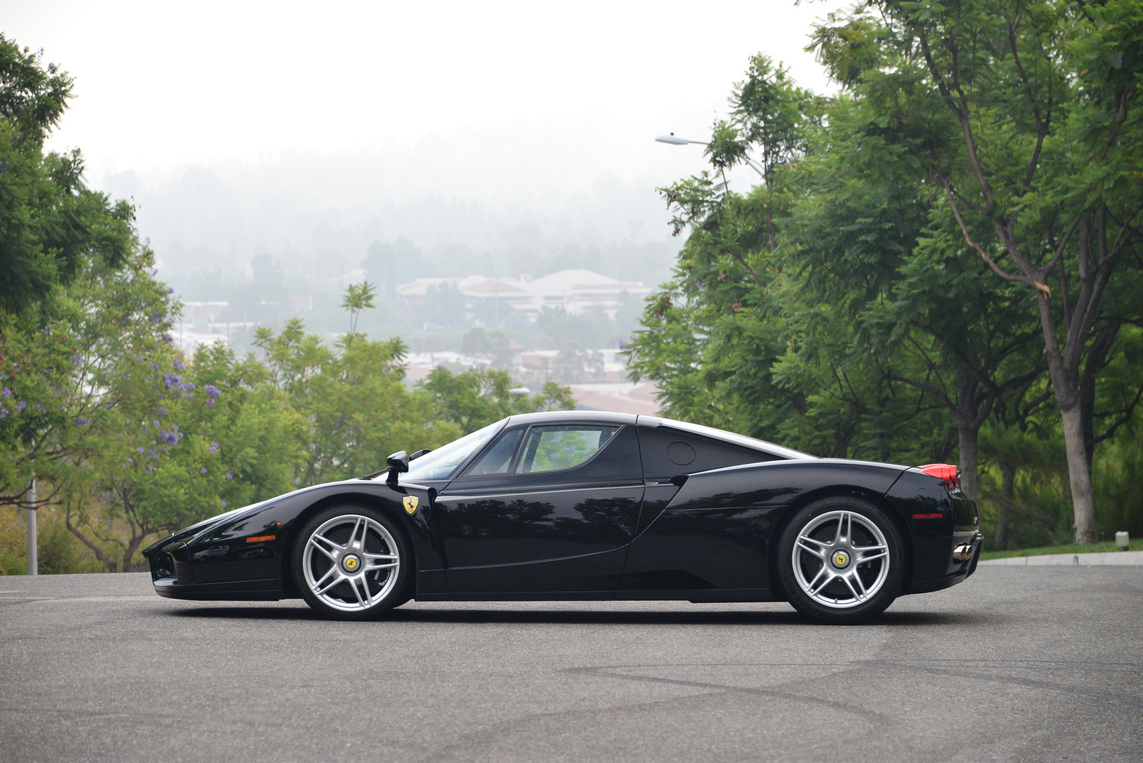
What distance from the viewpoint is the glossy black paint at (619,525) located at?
6.50 m

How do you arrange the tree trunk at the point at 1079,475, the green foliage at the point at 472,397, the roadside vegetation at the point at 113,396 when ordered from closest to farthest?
the tree trunk at the point at 1079,475 < the roadside vegetation at the point at 113,396 < the green foliage at the point at 472,397

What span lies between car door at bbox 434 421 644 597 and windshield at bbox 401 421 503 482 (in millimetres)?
122

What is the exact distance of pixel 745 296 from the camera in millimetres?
26859

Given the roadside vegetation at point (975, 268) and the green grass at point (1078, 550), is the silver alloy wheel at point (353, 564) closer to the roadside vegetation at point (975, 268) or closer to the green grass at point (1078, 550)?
the green grass at point (1078, 550)

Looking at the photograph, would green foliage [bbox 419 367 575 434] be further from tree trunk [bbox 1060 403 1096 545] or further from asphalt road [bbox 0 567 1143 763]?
asphalt road [bbox 0 567 1143 763]

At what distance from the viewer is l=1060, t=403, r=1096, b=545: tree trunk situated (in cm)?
1808

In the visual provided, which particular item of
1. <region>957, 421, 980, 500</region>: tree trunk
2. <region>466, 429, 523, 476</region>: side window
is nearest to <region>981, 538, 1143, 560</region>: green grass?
<region>957, 421, 980, 500</region>: tree trunk

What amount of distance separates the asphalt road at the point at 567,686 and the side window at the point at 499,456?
884mm

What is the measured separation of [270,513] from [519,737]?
3303 millimetres

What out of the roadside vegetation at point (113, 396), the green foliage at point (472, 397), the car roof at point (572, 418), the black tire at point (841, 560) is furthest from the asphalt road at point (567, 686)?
the green foliage at point (472, 397)

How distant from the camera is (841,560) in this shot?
21.3 feet

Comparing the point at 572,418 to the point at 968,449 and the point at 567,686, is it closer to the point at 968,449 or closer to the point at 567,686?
the point at 567,686

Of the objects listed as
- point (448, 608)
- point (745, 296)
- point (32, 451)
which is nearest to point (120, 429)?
point (32, 451)

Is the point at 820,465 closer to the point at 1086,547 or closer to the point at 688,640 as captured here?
the point at 688,640
